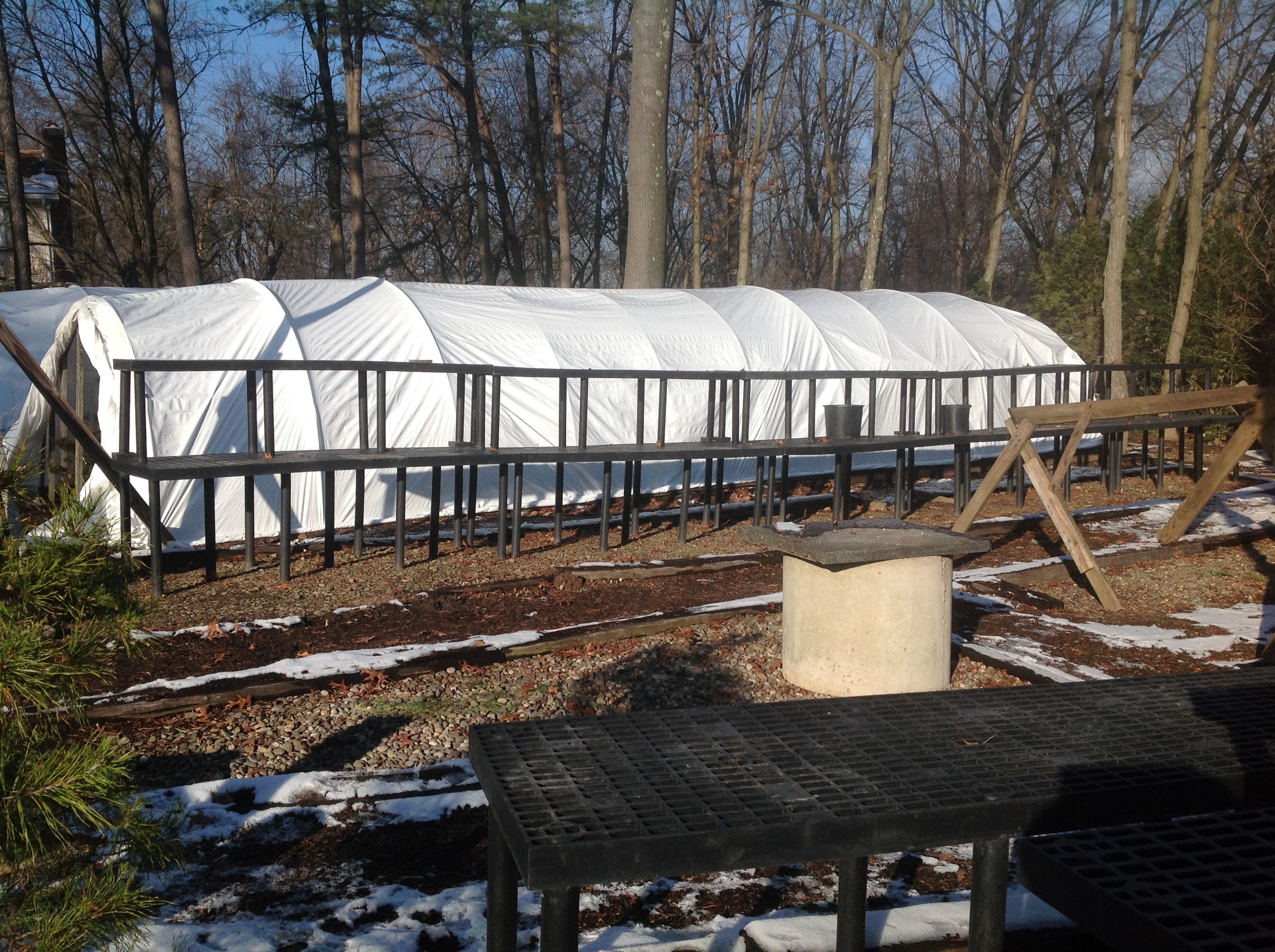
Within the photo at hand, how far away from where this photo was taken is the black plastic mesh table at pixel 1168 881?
194cm

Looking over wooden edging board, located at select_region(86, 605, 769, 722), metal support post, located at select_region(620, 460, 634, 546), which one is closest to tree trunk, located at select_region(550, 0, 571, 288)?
metal support post, located at select_region(620, 460, 634, 546)

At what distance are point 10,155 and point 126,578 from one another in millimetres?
20666

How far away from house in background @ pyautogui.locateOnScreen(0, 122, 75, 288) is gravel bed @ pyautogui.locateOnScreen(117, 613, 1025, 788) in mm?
25310

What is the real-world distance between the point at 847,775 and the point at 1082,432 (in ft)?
24.4

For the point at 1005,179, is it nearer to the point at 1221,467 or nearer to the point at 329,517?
the point at 1221,467

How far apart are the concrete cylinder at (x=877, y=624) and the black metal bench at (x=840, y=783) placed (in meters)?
3.00

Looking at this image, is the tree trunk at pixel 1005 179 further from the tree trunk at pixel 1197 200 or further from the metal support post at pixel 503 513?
the metal support post at pixel 503 513

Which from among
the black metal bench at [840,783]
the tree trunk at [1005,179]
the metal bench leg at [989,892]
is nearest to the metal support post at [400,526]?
the black metal bench at [840,783]

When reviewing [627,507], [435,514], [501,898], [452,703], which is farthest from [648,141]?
[501,898]

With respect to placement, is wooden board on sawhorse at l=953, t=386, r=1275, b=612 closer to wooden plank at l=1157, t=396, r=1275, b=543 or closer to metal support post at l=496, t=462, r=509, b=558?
wooden plank at l=1157, t=396, r=1275, b=543

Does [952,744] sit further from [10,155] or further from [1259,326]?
[10,155]

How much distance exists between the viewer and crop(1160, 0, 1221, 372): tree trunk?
20.8m

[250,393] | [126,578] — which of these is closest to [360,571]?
[250,393]

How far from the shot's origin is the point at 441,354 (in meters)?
13.0
